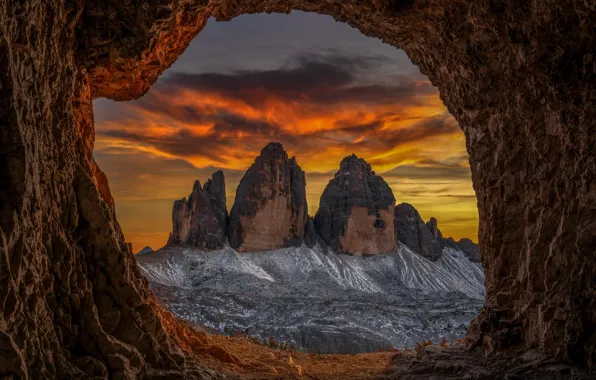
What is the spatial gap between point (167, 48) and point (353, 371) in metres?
8.67

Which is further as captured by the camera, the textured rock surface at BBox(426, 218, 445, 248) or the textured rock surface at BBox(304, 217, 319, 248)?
the textured rock surface at BBox(426, 218, 445, 248)

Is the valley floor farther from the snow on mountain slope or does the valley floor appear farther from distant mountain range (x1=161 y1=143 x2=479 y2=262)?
→ distant mountain range (x1=161 y1=143 x2=479 y2=262)

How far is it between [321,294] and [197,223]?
30.2 metres

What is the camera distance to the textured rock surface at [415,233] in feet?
321

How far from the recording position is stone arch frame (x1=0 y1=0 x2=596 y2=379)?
523 cm

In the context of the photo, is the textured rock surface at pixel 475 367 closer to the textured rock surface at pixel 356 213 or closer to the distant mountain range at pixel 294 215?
the distant mountain range at pixel 294 215

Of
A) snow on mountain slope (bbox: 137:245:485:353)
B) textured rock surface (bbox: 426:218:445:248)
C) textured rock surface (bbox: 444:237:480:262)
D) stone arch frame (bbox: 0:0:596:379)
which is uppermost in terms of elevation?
stone arch frame (bbox: 0:0:596:379)

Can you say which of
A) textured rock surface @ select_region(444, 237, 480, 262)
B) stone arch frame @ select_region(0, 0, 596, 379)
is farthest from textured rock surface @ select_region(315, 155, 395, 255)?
stone arch frame @ select_region(0, 0, 596, 379)

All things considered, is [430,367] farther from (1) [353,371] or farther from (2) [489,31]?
(2) [489,31]

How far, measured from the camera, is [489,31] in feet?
26.5

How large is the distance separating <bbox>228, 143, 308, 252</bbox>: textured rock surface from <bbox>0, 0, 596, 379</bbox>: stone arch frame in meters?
75.4

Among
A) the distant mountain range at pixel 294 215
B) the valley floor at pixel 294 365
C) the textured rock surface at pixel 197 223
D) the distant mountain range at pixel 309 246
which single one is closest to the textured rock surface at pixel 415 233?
the distant mountain range at pixel 294 215

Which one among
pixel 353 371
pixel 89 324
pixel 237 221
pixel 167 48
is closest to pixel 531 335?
pixel 353 371

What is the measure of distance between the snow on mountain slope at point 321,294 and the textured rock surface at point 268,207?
9.40ft
